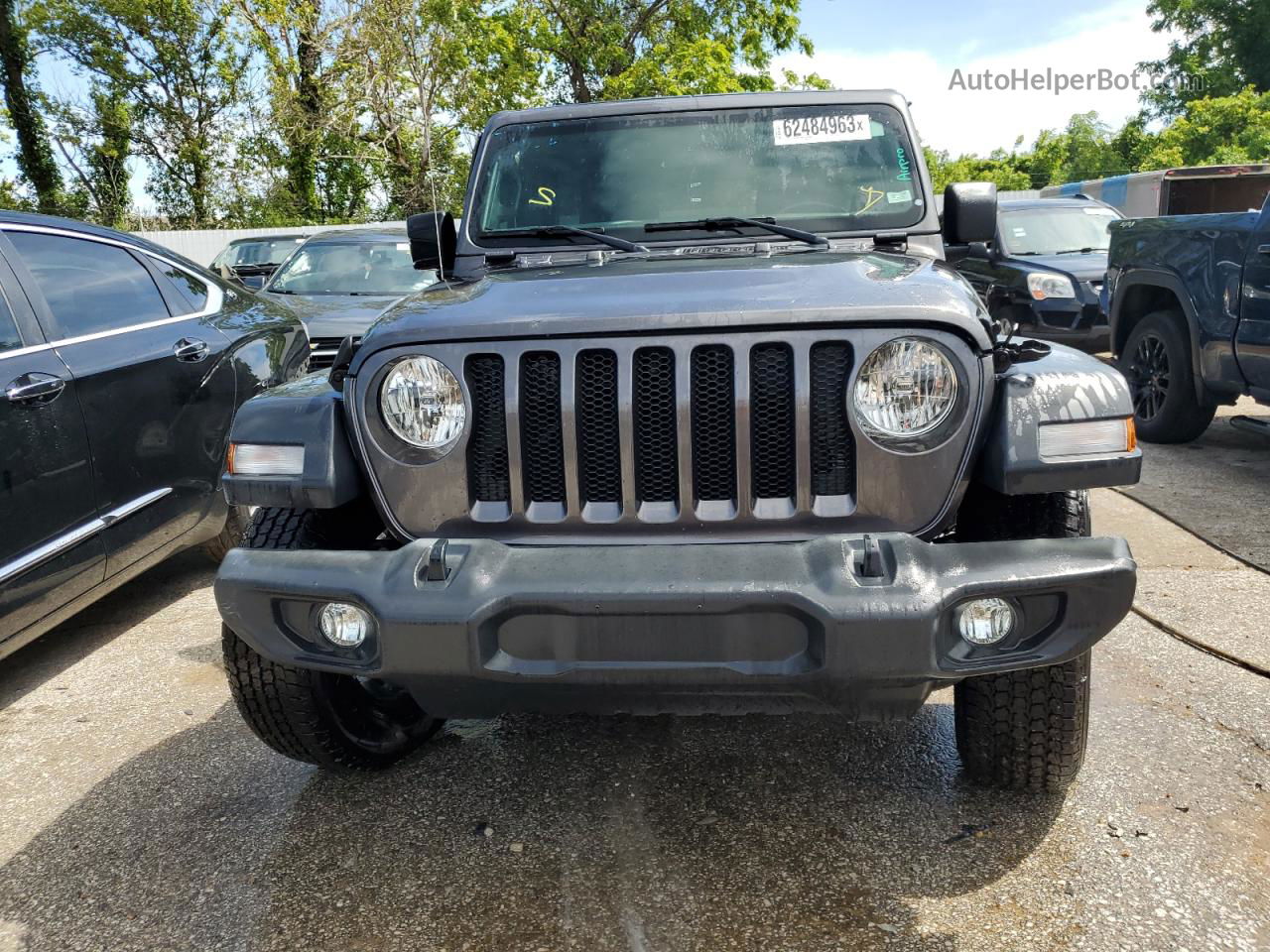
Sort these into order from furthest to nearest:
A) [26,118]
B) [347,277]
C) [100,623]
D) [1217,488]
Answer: [26,118], [347,277], [1217,488], [100,623]

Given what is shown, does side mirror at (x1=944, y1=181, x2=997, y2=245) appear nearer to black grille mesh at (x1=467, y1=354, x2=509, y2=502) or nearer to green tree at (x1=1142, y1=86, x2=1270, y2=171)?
black grille mesh at (x1=467, y1=354, x2=509, y2=502)

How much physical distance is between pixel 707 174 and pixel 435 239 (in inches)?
37.9

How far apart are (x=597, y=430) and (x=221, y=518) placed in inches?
115

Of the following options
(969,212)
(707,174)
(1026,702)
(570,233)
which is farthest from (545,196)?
(1026,702)

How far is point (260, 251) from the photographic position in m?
14.4

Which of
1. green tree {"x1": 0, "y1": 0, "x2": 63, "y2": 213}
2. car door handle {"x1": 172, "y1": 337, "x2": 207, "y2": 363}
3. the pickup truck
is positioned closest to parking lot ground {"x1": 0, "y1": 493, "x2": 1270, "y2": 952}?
car door handle {"x1": 172, "y1": 337, "x2": 207, "y2": 363}

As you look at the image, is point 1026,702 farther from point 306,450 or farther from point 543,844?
point 306,450

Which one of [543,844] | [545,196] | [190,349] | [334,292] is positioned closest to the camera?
[543,844]

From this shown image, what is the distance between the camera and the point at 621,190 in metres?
3.45

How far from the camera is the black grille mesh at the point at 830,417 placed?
222 cm

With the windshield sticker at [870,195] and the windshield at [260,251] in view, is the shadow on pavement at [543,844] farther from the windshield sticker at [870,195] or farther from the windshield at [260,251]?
the windshield at [260,251]

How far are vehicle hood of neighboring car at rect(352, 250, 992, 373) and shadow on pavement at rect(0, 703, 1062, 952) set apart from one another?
1.25 metres

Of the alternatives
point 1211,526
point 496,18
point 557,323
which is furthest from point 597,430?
point 496,18

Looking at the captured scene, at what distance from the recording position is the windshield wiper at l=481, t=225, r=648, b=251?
126 inches
